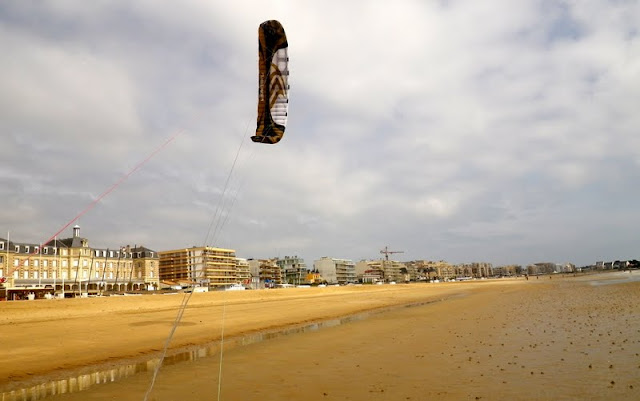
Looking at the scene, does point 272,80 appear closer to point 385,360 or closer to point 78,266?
point 385,360

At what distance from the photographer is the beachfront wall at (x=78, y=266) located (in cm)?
9732

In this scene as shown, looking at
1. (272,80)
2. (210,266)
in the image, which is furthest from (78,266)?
(272,80)

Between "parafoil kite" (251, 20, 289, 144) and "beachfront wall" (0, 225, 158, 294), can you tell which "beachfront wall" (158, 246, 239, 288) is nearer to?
"beachfront wall" (0, 225, 158, 294)

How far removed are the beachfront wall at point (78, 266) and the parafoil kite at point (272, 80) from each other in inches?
3652

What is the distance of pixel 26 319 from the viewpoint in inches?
1123

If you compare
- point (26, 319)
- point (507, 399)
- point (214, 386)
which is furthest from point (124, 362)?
point (26, 319)

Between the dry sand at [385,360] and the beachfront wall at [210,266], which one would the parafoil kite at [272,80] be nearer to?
the dry sand at [385,360]

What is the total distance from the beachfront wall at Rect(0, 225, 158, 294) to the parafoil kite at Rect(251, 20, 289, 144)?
304 feet

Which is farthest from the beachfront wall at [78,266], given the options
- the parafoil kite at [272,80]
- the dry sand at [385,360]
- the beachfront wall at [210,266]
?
the parafoil kite at [272,80]

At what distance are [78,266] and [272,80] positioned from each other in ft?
339

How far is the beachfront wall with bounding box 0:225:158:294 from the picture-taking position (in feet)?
319

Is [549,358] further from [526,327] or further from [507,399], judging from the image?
[526,327]

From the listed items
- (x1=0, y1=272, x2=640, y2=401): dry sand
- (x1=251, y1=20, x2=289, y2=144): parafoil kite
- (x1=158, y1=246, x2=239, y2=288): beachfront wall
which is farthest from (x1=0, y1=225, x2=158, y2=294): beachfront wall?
(x1=251, y1=20, x2=289, y2=144): parafoil kite

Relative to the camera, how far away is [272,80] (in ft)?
37.9
